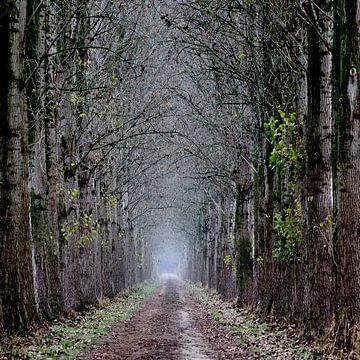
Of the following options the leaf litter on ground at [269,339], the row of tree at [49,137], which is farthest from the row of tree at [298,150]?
the row of tree at [49,137]

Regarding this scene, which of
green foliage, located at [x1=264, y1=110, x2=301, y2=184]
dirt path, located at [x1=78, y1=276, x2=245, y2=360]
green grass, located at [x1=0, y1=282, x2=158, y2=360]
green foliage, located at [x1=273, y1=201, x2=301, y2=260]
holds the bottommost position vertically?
dirt path, located at [x1=78, y1=276, x2=245, y2=360]

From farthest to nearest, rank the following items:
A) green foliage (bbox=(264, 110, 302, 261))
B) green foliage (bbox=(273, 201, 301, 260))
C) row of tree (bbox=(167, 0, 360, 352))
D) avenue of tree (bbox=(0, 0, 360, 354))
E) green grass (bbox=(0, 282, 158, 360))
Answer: green foliage (bbox=(273, 201, 301, 260)), green foliage (bbox=(264, 110, 302, 261)), green grass (bbox=(0, 282, 158, 360)), avenue of tree (bbox=(0, 0, 360, 354)), row of tree (bbox=(167, 0, 360, 352))

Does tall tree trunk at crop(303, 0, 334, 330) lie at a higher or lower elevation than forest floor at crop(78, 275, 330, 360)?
higher

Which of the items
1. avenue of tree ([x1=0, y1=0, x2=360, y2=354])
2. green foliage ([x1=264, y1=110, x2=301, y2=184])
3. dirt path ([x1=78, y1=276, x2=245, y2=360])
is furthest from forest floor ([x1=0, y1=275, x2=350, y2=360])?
green foliage ([x1=264, y1=110, x2=301, y2=184])

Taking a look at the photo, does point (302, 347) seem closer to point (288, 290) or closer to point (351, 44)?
point (288, 290)

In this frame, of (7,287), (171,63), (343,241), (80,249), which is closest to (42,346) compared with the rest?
(7,287)

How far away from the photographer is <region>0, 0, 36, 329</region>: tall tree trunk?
10758mm

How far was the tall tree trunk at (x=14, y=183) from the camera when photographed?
35.3 ft

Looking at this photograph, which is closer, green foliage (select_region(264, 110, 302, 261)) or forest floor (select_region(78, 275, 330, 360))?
forest floor (select_region(78, 275, 330, 360))

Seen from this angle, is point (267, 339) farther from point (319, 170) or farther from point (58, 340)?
point (58, 340)

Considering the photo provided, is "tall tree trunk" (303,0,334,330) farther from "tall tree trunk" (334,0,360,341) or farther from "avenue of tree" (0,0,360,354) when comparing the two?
"tall tree trunk" (334,0,360,341)

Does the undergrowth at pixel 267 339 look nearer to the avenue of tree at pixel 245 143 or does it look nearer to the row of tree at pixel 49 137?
the avenue of tree at pixel 245 143

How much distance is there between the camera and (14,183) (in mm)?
10891

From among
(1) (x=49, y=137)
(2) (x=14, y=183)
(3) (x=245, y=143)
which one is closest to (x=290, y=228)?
(2) (x=14, y=183)
